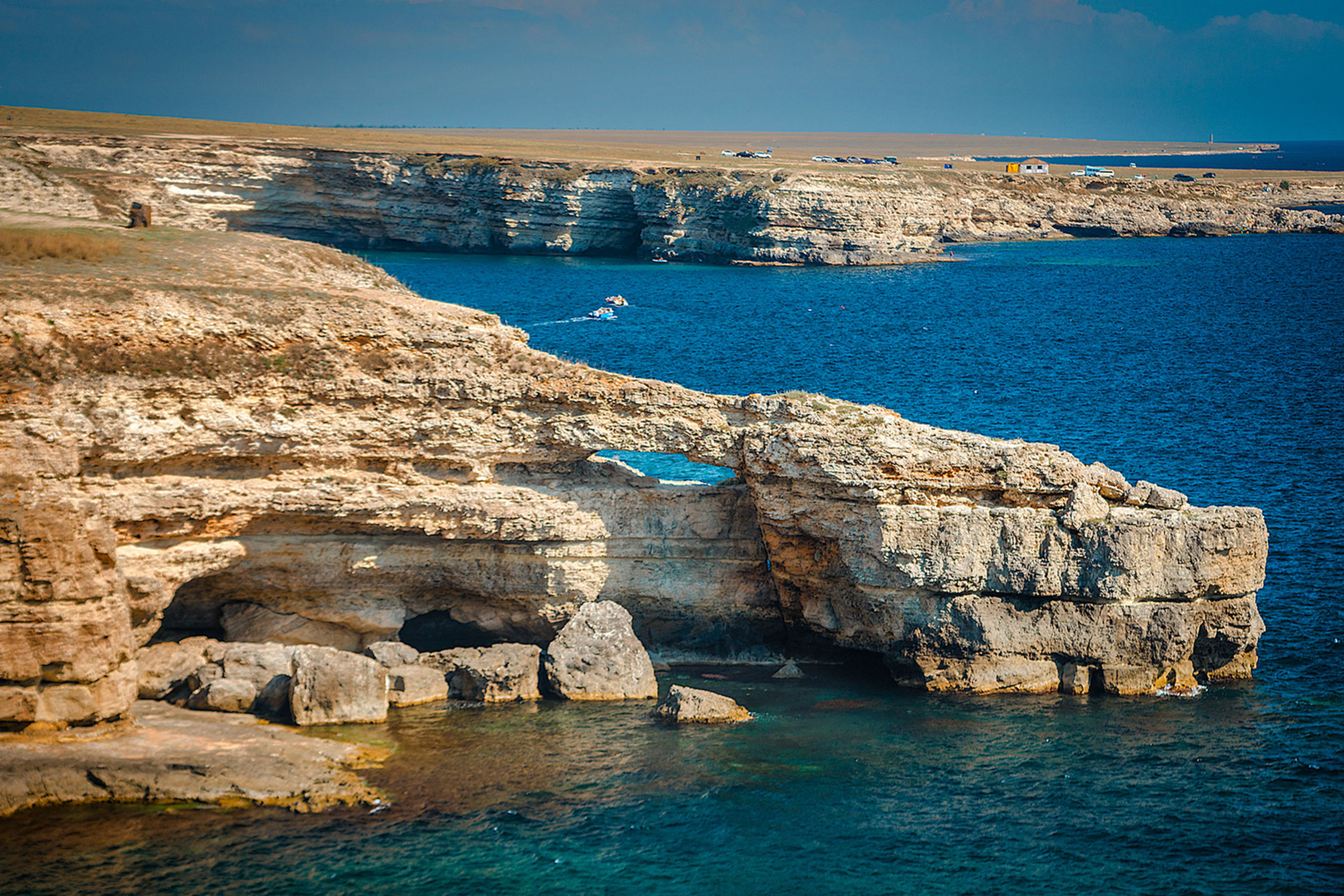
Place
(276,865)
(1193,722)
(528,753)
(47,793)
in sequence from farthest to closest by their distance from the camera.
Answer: (1193,722)
(528,753)
(47,793)
(276,865)

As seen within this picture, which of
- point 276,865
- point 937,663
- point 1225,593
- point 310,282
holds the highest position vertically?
point 310,282

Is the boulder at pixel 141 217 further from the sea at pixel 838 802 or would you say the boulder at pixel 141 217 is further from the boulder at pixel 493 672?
the sea at pixel 838 802

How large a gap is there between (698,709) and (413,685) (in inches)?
284

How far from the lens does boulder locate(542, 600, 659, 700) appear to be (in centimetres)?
2777

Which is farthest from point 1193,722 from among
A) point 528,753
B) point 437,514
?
point 437,514

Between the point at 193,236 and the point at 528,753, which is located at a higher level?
the point at 193,236

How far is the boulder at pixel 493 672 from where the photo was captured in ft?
90.3

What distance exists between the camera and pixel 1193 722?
26.7 m

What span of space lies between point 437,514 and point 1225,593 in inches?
810

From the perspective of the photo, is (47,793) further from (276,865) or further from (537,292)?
(537,292)

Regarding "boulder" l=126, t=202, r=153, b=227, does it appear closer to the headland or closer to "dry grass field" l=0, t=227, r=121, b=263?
"dry grass field" l=0, t=227, r=121, b=263

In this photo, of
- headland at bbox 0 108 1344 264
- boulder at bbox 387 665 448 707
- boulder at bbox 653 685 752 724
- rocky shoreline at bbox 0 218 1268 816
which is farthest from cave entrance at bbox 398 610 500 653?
headland at bbox 0 108 1344 264

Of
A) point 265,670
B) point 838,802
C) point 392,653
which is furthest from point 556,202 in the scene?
point 838,802

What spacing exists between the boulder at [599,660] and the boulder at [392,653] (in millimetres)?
3535
